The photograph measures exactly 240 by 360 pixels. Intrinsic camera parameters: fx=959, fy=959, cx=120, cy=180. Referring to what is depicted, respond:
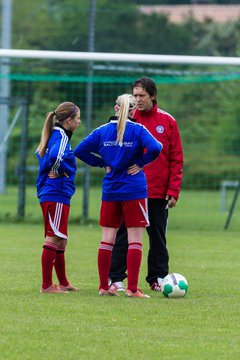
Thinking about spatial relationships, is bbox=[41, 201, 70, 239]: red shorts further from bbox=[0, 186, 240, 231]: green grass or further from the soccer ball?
bbox=[0, 186, 240, 231]: green grass

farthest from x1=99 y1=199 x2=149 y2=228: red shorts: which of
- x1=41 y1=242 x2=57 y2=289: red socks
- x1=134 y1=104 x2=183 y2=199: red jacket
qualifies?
x1=134 y1=104 x2=183 y2=199: red jacket

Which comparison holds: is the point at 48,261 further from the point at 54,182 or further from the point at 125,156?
the point at 125,156

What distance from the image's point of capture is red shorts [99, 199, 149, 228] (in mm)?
8008

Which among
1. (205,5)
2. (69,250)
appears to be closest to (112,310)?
(69,250)

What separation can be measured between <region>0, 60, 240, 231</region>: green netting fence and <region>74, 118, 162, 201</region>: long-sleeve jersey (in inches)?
323

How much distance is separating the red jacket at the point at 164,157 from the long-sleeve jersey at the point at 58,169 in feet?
2.86

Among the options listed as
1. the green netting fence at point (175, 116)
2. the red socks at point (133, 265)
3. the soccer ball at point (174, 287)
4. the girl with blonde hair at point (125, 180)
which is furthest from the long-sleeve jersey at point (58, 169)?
the green netting fence at point (175, 116)

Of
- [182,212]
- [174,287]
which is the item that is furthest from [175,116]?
[174,287]

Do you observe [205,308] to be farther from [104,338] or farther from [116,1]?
[116,1]

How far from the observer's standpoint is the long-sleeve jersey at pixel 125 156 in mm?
7945

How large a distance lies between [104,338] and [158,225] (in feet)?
9.63

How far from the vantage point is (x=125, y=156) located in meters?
7.97

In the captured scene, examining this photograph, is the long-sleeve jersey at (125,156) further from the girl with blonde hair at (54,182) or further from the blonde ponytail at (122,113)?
the girl with blonde hair at (54,182)

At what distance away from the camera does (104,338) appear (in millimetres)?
6008
